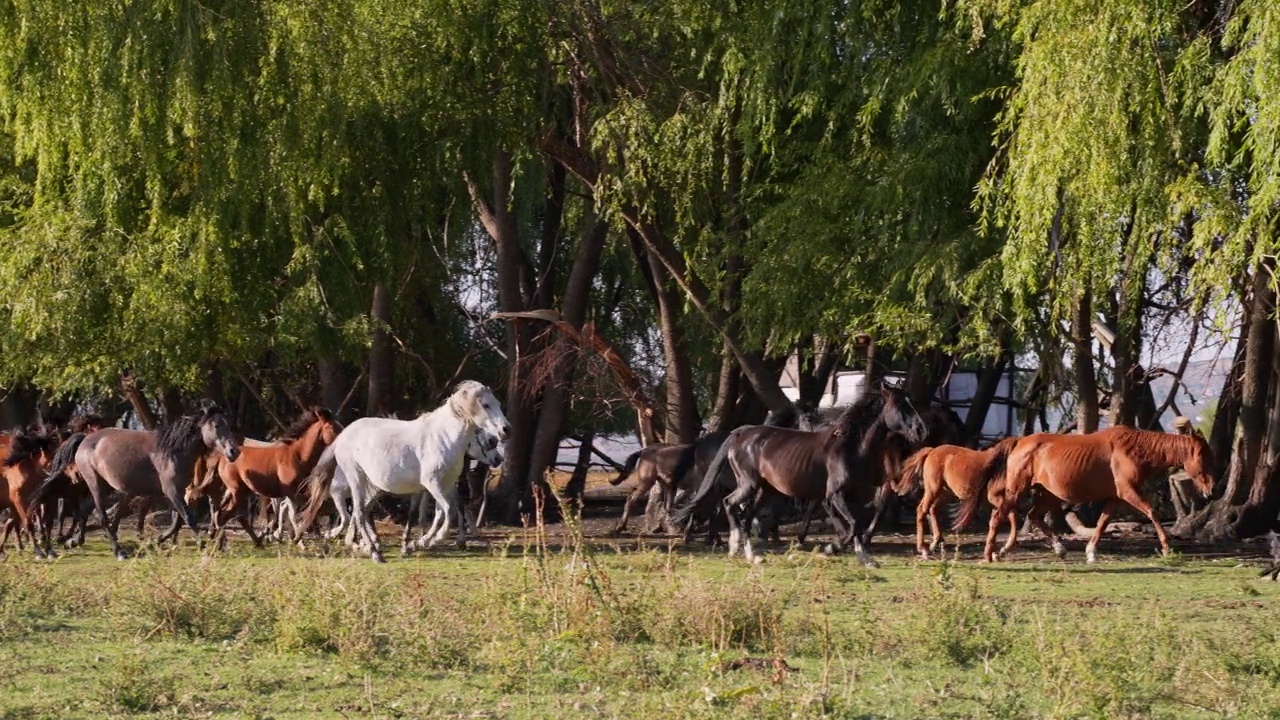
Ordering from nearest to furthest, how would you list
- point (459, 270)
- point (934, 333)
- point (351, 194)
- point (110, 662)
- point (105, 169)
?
point (110, 662) → point (934, 333) → point (105, 169) → point (351, 194) → point (459, 270)

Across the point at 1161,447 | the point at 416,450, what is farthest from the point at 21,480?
the point at 1161,447

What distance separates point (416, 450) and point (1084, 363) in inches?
281

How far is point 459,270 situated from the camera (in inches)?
1107

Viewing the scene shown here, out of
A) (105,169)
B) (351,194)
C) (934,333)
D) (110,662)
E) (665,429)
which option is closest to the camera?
(110,662)

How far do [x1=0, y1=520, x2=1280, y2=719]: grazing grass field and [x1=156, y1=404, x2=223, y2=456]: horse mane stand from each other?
555 cm

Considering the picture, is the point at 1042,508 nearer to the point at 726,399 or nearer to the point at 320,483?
the point at 726,399

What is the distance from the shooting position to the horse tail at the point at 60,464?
18.5 metres

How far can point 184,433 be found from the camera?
1819 centimetres

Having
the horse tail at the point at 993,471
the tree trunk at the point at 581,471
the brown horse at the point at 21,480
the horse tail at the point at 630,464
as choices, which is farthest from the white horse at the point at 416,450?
the tree trunk at the point at 581,471

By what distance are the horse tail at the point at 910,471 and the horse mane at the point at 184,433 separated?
23.6 ft

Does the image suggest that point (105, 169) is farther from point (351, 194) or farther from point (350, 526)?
point (350, 526)

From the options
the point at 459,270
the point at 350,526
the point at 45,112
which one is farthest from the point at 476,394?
the point at 459,270

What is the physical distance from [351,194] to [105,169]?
9.47 ft

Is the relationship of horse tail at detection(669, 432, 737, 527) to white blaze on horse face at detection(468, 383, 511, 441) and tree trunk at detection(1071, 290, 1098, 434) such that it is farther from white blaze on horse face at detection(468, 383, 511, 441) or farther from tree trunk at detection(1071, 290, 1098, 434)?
tree trunk at detection(1071, 290, 1098, 434)
